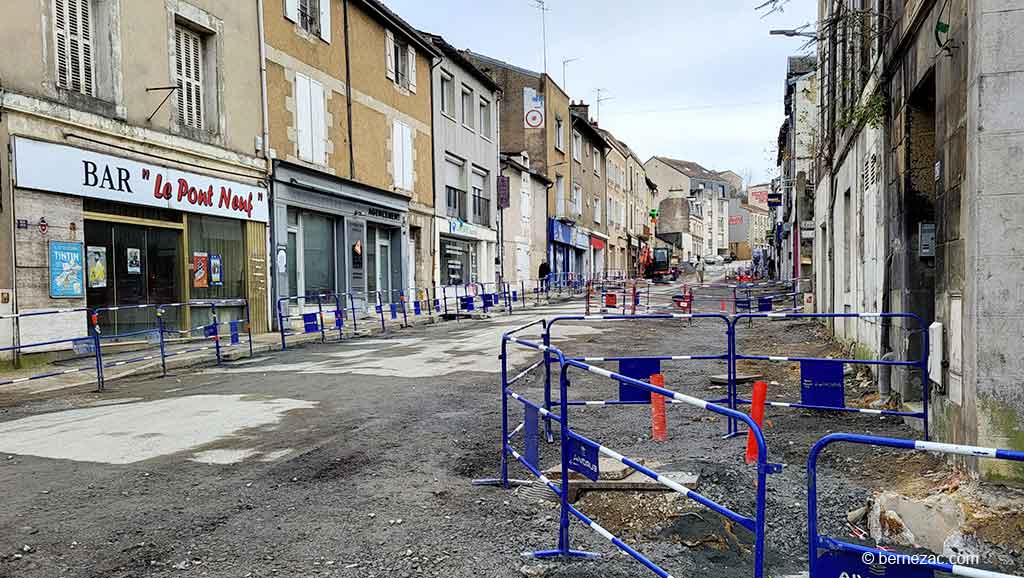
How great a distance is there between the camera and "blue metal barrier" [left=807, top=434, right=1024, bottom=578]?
7.16ft

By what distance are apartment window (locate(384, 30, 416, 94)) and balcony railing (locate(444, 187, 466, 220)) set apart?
15.8ft

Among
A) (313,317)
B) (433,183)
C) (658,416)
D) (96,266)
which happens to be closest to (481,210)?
(433,183)

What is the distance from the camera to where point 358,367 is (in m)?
11.9

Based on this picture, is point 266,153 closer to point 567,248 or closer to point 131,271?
point 131,271

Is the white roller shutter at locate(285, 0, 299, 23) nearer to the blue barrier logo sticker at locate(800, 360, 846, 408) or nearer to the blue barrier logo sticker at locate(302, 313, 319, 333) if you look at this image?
the blue barrier logo sticker at locate(302, 313, 319, 333)

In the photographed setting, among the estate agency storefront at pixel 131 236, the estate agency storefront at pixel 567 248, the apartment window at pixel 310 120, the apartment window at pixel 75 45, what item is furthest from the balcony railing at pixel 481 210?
the apartment window at pixel 75 45

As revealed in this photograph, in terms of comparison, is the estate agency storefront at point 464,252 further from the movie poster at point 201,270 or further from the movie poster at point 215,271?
the movie poster at point 201,270

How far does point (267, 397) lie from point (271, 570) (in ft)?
17.6

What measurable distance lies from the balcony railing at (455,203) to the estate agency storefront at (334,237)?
390 cm

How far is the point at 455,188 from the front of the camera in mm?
30047

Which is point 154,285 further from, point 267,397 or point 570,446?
point 570,446

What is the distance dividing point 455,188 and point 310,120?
10.7m

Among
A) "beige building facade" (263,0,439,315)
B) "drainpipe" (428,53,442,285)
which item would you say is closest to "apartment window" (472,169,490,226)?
"drainpipe" (428,53,442,285)

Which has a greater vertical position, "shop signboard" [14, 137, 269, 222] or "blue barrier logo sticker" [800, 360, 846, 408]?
"shop signboard" [14, 137, 269, 222]
